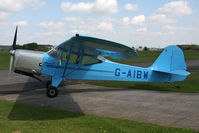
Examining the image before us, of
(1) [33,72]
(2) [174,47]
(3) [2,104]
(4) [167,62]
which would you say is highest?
(2) [174,47]

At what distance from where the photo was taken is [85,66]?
9.72 meters

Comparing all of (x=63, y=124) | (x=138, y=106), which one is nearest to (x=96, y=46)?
(x=138, y=106)

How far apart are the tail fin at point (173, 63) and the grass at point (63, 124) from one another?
5.66 m

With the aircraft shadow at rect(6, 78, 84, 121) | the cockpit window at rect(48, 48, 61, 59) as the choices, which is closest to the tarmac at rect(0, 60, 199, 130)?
the aircraft shadow at rect(6, 78, 84, 121)

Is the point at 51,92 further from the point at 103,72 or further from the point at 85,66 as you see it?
the point at 103,72

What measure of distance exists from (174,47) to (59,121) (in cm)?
739

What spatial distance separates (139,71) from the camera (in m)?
10.1

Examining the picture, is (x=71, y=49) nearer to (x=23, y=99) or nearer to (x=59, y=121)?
(x=23, y=99)

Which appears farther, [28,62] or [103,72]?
[103,72]

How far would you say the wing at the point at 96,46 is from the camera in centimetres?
618

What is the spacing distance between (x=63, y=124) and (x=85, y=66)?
15.8 ft

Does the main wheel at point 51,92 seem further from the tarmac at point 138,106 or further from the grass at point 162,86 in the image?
the grass at point 162,86

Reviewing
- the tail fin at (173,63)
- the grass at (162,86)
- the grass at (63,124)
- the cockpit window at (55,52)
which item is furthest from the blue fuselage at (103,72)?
the grass at (63,124)

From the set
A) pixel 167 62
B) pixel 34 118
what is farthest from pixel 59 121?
pixel 167 62
